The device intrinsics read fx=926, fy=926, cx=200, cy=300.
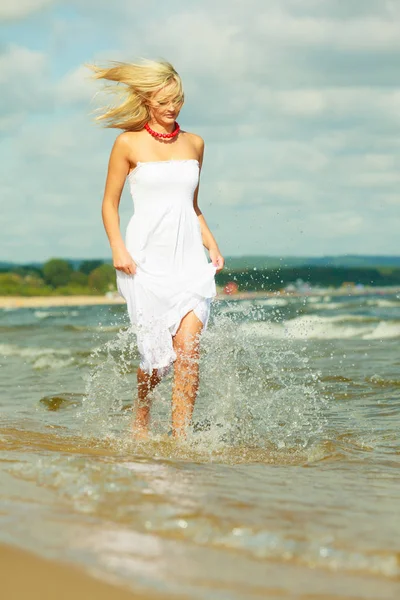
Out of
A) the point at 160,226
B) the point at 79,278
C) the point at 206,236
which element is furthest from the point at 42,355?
the point at 79,278

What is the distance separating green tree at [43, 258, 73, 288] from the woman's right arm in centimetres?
7164

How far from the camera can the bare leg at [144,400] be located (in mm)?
5988

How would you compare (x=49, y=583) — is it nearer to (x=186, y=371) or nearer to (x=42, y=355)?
(x=186, y=371)

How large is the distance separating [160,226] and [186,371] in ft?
2.96

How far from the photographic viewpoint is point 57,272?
79.0 meters

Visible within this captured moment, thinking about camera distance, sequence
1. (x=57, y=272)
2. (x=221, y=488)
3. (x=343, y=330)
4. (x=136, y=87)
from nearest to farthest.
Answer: (x=221, y=488), (x=136, y=87), (x=343, y=330), (x=57, y=272)

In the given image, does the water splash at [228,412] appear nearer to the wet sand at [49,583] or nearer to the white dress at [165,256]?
the white dress at [165,256]

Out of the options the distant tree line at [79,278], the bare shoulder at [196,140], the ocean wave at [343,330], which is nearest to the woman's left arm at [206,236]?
the bare shoulder at [196,140]

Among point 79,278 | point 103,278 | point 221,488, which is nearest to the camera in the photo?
point 221,488

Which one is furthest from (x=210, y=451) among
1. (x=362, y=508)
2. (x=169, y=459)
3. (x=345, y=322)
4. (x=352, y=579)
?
(x=345, y=322)

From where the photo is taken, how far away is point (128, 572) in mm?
2807

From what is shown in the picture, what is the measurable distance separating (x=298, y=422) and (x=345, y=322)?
18634mm

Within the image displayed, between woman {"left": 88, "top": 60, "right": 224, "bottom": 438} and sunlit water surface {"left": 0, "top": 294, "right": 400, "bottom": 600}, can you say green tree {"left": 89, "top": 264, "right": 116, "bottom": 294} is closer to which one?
sunlit water surface {"left": 0, "top": 294, "right": 400, "bottom": 600}

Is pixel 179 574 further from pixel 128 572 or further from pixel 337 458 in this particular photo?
pixel 337 458
